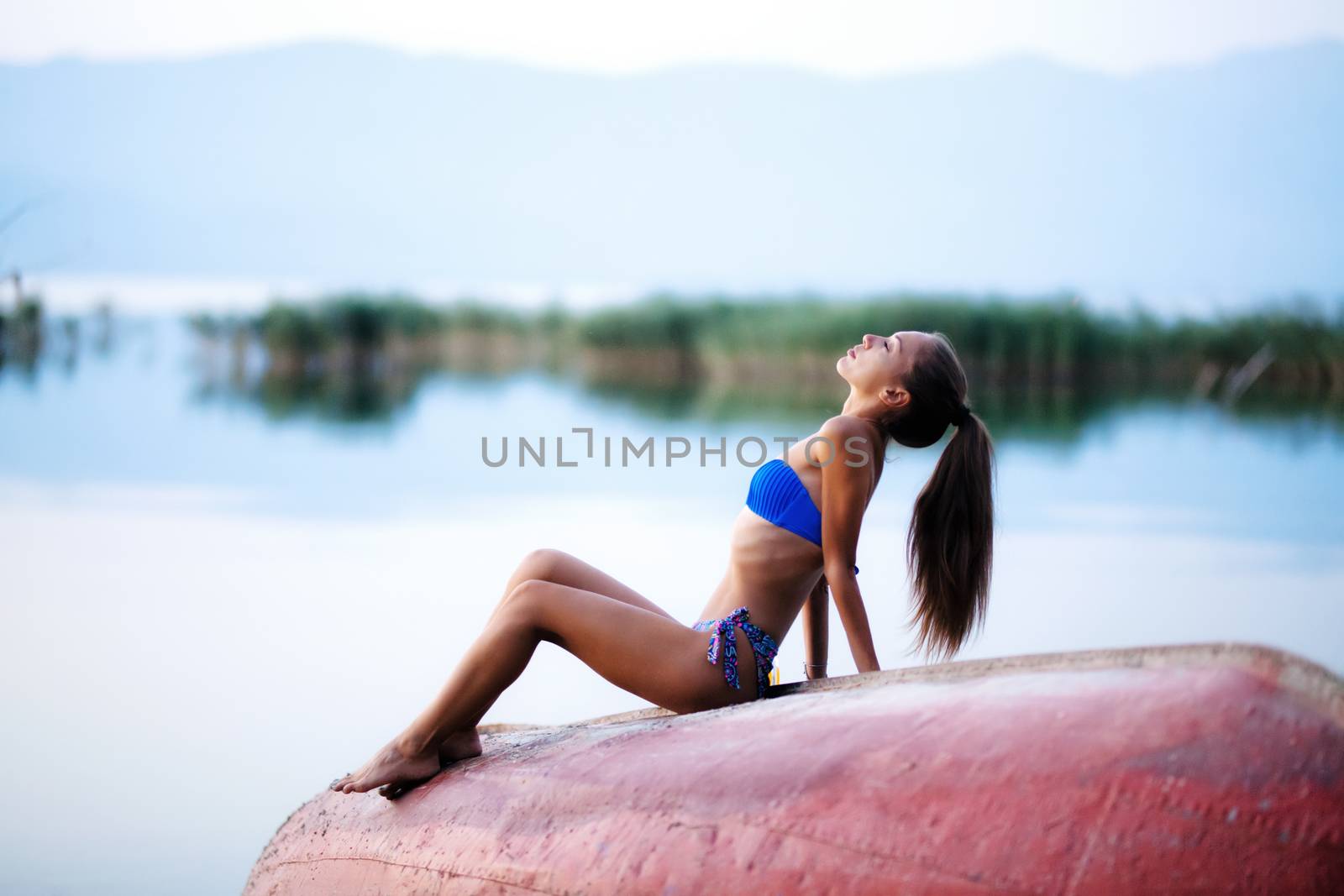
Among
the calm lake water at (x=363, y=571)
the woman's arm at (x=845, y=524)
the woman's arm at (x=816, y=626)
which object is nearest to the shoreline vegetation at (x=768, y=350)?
the calm lake water at (x=363, y=571)

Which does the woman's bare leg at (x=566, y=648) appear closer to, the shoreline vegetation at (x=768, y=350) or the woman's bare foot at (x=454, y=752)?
the woman's bare foot at (x=454, y=752)

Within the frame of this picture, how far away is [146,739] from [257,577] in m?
1.89

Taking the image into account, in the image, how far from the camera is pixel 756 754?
1900mm

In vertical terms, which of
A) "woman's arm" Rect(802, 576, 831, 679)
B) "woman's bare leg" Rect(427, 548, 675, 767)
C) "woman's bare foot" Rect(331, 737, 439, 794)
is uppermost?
"woman's bare leg" Rect(427, 548, 675, 767)

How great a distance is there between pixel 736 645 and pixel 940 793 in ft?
1.77

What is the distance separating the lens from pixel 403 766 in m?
2.17

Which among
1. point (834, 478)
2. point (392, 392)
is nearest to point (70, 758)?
point (834, 478)

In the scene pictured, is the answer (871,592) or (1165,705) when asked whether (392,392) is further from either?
(1165,705)

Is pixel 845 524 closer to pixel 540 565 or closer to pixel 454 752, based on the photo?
pixel 540 565

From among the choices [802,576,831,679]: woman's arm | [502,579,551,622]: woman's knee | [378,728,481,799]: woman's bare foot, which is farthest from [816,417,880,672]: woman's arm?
[378,728,481,799]: woman's bare foot

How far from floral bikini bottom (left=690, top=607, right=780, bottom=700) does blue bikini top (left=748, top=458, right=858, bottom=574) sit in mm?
151

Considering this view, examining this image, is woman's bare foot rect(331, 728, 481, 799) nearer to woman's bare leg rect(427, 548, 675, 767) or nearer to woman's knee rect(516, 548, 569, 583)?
woman's bare leg rect(427, 548, 675, 767)

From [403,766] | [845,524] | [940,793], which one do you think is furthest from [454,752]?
[940,793]

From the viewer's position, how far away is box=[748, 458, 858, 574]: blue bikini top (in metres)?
2.26
